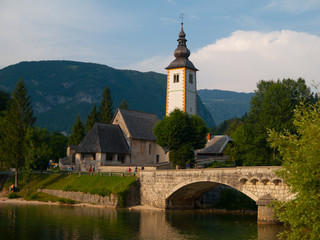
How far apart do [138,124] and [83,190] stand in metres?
20.7

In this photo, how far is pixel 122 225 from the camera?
133 ft

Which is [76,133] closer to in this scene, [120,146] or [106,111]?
[106,111]

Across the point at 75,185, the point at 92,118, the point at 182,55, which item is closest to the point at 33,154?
the point at 75,185

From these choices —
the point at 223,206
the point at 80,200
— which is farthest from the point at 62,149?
the point at 223,206

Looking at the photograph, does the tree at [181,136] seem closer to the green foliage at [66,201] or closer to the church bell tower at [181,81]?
the church bell tower at [181,81]

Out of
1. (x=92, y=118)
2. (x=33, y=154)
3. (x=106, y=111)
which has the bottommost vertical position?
(x=33, y=154)

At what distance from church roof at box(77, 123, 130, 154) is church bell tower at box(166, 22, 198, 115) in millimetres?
11205

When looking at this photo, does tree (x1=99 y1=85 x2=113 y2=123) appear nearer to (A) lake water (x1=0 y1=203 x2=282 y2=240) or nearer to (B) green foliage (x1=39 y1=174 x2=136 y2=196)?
(B) green foliage (x1=39 y1=174 x2=136 y2=196)

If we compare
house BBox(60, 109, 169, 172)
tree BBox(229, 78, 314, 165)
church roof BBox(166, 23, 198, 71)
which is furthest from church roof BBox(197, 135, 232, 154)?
church roof BBox(166, 23, 198, 71)

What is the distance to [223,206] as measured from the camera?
5600 centimetres

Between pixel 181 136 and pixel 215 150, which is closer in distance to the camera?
pixel 181 136

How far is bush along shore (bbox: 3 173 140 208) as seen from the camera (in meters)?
55.2

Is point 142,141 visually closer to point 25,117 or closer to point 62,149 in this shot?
point 25,117

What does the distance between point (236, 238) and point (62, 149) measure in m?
86.2
